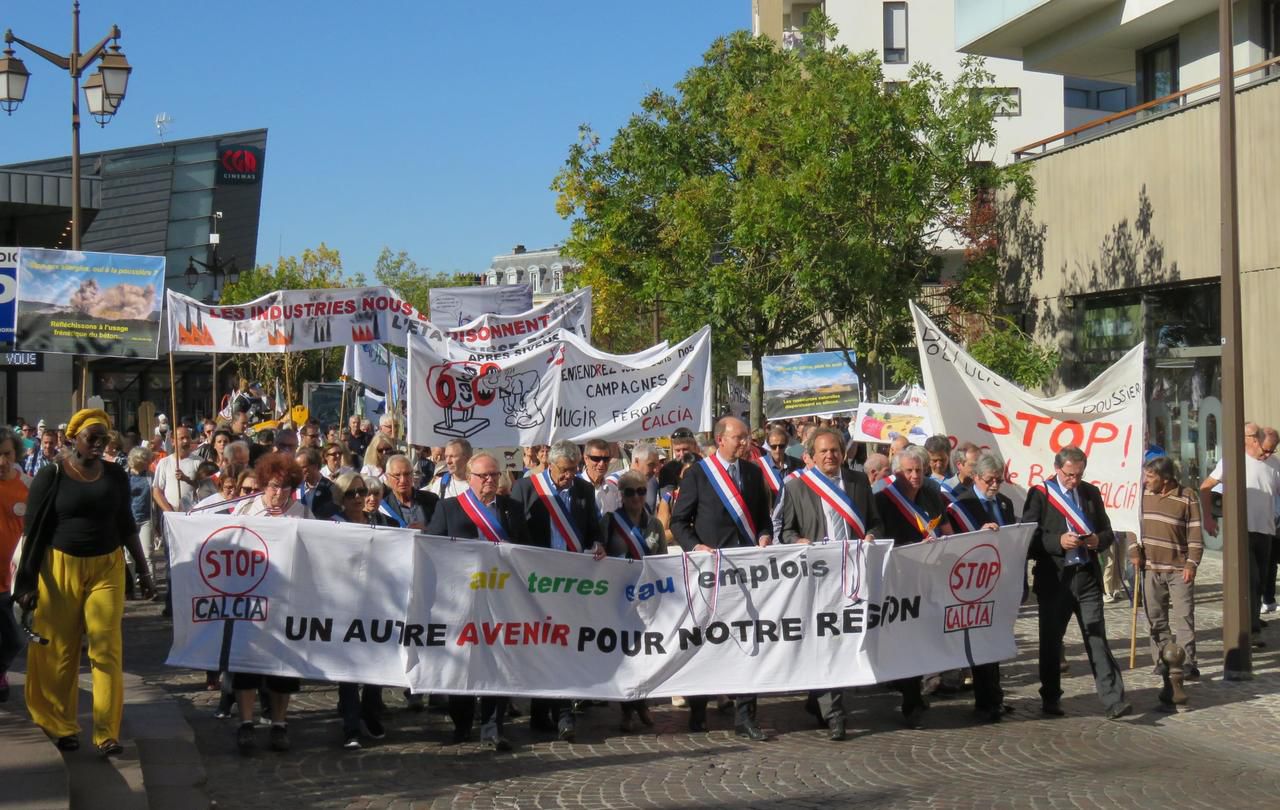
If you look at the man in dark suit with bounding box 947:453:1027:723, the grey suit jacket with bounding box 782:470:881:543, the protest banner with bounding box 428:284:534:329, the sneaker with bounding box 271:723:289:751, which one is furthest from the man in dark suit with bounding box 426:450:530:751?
the protest banner with bounding box 428:284:534:329

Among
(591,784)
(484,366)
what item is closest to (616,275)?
(484,366)

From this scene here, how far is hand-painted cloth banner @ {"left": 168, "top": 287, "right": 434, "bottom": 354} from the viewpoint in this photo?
58.0ft

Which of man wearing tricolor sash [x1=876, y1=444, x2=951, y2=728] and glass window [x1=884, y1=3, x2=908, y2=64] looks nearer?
man wearing tricolor sash [x1=876, y1=444, x2=951, y2=728]

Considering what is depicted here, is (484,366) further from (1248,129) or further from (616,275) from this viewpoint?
(616,275)

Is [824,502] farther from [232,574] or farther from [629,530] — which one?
[232,574]

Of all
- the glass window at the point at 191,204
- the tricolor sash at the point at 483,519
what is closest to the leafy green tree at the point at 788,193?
the tricolor sash at the point at 483,519

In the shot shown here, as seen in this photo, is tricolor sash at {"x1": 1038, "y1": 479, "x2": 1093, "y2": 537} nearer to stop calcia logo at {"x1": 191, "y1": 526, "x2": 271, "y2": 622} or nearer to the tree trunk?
stop calcia logo at {"x1": 191, "y1": 526, "x2": 271, "y2": 622}

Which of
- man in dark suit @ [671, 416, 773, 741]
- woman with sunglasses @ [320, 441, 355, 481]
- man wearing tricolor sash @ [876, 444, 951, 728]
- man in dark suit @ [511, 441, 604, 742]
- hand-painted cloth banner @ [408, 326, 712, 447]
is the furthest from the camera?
hand-painted cloth banner @ [408, 326, 712, 447]

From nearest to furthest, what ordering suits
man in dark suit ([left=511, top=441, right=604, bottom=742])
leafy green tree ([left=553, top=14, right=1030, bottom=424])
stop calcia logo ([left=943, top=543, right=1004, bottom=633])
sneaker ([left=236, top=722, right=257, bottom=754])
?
sneaker ([left=236, top=722, right=257, bottom=754]) < man in dark suit ([left=511, top=441, right=604, bottom=742]) < stop calcia logo ([left=943, top=543, right=1004, bottom=633]) < leafy green tree ([left=553, top=14, right=1030, bottom=424])

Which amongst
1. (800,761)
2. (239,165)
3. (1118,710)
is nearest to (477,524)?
(800,761)

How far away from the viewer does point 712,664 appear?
9.62 m

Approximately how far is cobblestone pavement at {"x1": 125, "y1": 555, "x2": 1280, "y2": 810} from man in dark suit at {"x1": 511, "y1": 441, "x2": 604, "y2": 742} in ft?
3.11

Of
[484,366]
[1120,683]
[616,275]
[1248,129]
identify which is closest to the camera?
[1120,683]

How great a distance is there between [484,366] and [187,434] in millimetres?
6574
